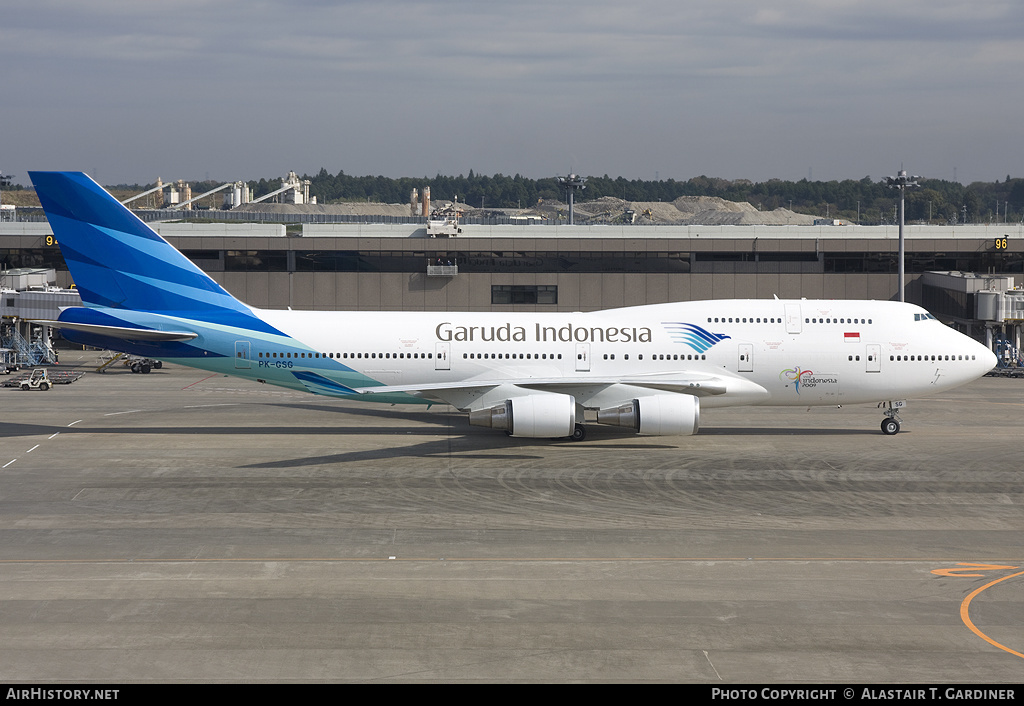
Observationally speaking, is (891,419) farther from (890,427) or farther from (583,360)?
(583,360)

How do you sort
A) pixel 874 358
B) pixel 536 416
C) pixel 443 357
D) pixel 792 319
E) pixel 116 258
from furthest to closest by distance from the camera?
pixel 792 319
pixel 874 358
pixel 443 357
pixel 116 258
pixel 536 416

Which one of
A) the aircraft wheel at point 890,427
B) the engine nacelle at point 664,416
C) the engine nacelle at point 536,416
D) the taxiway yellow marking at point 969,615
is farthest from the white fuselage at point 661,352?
the taxiway yellow marking at point 969,615

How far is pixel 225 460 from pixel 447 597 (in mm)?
15064

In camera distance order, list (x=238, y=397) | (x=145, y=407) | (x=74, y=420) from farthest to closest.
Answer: (x=238, y=397)
(x=145, y=407)
(x=74, y=420)

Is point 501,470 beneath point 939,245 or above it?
beneath

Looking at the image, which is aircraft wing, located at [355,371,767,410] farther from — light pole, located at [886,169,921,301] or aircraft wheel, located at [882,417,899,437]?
light pole, located at [886,169,921,301]

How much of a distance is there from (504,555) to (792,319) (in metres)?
19.2

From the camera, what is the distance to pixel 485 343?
36000 millimetres

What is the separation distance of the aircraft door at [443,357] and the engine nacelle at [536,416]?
3551 mm


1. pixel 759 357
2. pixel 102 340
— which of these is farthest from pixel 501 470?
pixel 102 340

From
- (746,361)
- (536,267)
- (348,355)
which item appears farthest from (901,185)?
(348,355)

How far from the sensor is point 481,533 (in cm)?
2362

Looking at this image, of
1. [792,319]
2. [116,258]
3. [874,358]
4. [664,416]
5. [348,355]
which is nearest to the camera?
[664,416]

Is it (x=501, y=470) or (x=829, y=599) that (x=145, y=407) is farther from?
(x=829, y=599)
